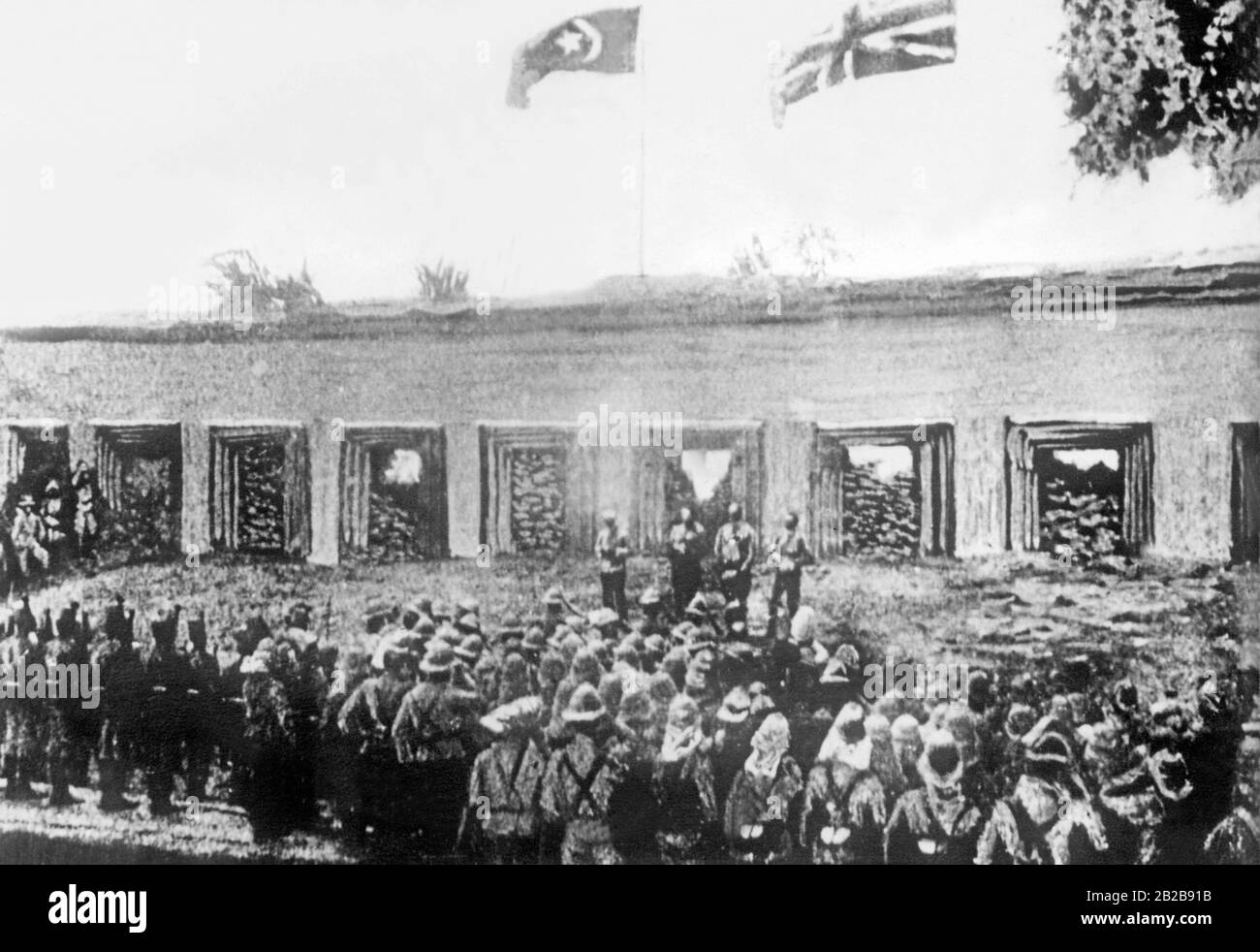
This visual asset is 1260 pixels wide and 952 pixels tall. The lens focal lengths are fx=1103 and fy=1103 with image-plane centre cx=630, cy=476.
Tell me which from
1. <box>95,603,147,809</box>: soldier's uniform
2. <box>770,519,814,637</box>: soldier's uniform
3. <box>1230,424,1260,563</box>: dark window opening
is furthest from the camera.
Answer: <box>95,603,147,809</box>: soldier's uniform

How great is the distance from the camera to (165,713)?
14.5 ft

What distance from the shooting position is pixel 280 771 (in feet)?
14.3

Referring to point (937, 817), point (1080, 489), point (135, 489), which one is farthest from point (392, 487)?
point (1080, 489)

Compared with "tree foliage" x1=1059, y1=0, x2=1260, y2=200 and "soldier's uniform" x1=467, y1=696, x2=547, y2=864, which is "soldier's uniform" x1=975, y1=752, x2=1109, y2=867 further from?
"tree foliage" x1=1059, y1=0, x2=1260, y2=200

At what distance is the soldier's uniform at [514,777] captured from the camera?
4309 millimetres

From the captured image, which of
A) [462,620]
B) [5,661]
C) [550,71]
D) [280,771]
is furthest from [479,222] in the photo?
[5,661]

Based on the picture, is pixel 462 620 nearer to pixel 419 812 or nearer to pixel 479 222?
pixel 419 812

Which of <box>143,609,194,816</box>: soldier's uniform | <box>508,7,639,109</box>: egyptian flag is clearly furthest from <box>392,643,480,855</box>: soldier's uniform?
<box>508,7,639,109</box>: egyptian flag

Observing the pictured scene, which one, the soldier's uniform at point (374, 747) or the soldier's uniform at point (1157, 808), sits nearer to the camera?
the soldier's uniform at point (1157, 808)

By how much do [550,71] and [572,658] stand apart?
2301 mm

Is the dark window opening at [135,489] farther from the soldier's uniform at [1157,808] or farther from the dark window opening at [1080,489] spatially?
the soldier's uniform at [1157,808]

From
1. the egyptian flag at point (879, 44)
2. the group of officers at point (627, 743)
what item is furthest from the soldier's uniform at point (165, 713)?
the egyptian flag at point (879, 44)

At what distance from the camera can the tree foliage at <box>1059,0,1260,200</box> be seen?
165 inches
